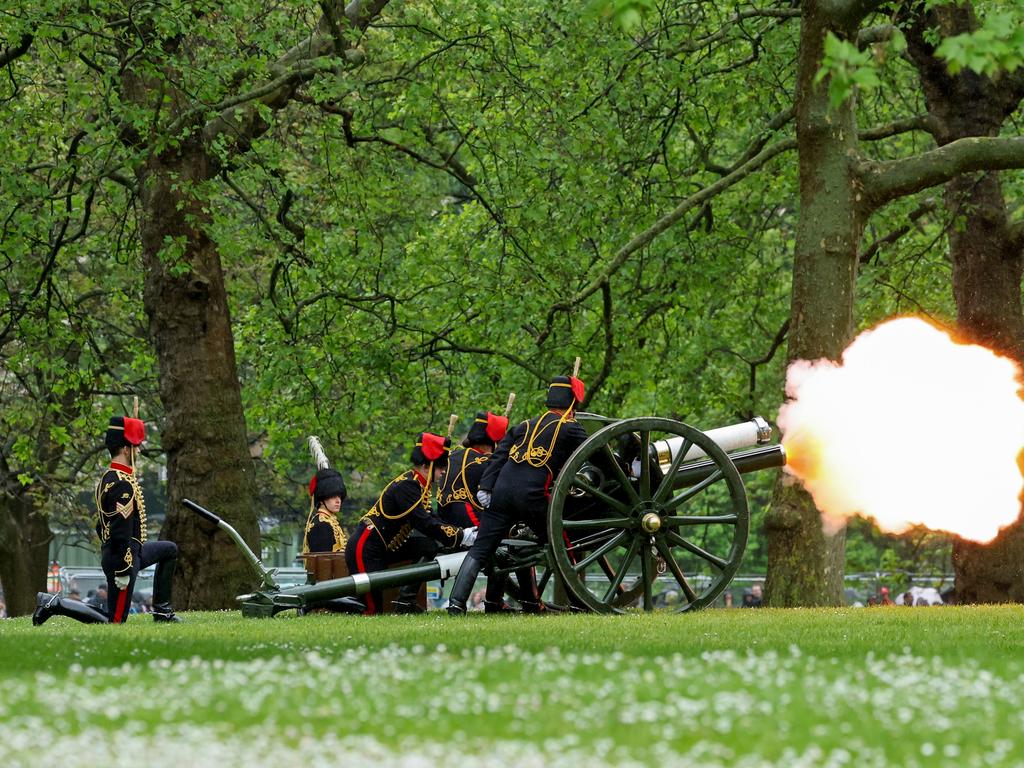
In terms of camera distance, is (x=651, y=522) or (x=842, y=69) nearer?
(x=842, y=69)

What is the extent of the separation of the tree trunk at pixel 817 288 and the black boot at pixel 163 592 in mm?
5225

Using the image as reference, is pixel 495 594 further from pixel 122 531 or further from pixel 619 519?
pixel 122 531

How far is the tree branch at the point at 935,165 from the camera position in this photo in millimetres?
14359

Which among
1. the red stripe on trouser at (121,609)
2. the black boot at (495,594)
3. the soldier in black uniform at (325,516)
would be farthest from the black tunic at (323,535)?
the red stripe on trouser at (121,609)

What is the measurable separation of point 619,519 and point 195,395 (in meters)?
6.96

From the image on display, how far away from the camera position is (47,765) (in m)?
5.07

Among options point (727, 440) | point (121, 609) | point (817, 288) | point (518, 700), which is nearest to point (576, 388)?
point (727, 440)

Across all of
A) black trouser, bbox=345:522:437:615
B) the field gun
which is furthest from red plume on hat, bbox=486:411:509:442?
the field gun

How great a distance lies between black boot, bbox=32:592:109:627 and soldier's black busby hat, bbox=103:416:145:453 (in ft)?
4.49

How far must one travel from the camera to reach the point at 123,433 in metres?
13.6

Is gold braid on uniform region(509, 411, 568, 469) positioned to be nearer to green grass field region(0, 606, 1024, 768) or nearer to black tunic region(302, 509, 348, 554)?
green grass field region(0, 606, 1024, 768)

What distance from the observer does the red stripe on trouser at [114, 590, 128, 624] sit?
1347 cm

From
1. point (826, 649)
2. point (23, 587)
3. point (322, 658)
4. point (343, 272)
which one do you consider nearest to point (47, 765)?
point (322, 658)

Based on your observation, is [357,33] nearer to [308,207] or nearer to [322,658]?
[308,207]
